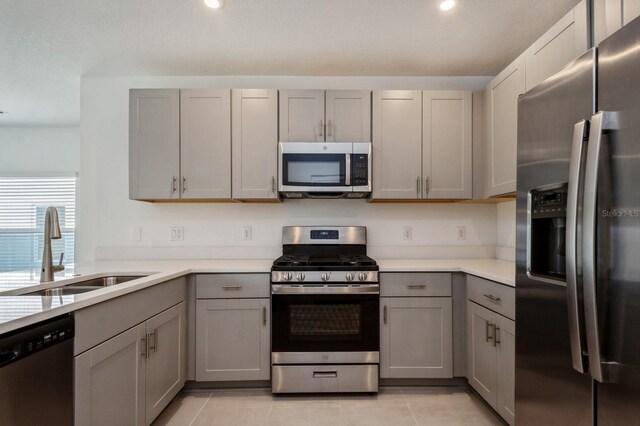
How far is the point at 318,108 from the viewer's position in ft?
8.35

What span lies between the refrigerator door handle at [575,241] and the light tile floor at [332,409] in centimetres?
127

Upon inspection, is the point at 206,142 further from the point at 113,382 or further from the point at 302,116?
the point at 113,382

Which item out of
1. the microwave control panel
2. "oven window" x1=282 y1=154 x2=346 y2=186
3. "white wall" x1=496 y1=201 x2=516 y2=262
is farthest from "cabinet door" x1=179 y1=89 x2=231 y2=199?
"white wall" x1=496 y1=201 x2=516 y2=262

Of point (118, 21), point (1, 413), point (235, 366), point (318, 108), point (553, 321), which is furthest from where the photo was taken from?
point (318, 108)

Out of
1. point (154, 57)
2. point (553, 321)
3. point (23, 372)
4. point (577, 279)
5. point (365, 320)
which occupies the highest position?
point (154, 57)

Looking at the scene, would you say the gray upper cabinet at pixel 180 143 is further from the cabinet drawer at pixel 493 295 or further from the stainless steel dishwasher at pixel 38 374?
the cabinet drawer at pixel 493 295

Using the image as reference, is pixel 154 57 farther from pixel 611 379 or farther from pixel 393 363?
pixel 611 379

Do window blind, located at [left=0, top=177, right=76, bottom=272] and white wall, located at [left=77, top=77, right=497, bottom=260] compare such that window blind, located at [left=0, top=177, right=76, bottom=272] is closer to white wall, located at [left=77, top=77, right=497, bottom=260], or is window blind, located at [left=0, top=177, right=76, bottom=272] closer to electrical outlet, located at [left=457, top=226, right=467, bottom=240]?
white wall, located at [left=77, top=77, right=497, bottom=260]

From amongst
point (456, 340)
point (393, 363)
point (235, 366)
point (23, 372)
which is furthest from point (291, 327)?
point (23, 372)

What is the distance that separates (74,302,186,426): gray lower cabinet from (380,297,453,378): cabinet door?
1.33m

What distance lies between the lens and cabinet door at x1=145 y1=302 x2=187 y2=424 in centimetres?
179

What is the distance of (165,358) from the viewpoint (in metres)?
1.96

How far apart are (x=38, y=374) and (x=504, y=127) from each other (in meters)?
2.62

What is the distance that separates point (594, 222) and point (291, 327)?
1.74 meters
